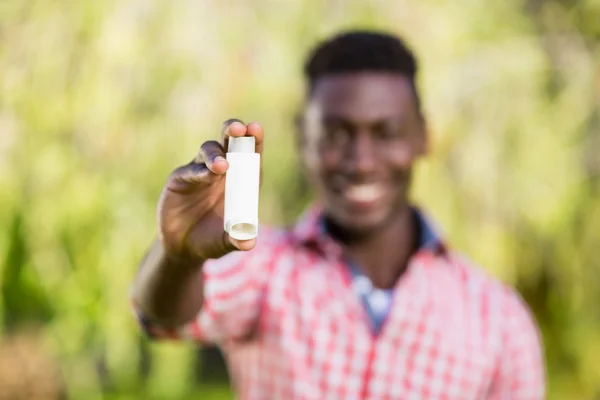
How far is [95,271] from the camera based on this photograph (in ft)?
7.67

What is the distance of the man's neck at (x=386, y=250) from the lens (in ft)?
4.79

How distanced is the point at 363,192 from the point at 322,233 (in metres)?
0.10

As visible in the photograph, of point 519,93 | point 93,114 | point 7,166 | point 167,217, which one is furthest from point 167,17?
point 167,217

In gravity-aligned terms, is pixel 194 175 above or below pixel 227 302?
above

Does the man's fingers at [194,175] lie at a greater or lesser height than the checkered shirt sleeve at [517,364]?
greater

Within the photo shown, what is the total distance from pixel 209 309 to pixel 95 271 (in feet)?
3.63

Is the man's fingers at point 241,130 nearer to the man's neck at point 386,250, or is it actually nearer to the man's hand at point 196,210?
the man's hand at point 196,210

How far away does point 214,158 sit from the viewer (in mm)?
895

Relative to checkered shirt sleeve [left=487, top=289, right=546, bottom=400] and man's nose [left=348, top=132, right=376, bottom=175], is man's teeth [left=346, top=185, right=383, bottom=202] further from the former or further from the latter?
checkered shirt sleeve [left=487, top=289, right=546, bottom=400]

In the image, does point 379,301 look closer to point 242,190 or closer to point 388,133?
point 388,133

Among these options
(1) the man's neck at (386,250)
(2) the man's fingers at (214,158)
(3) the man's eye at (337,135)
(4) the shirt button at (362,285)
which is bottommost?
(4) the shirt button at (362,285)

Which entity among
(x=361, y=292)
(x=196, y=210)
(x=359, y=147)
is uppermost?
(x=359, y=147)

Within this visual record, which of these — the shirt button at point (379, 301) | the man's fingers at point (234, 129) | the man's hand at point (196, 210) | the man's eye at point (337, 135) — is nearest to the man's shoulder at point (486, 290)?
the shirt button at point (379, 301)

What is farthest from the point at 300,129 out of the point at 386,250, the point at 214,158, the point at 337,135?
the point at 214,158
